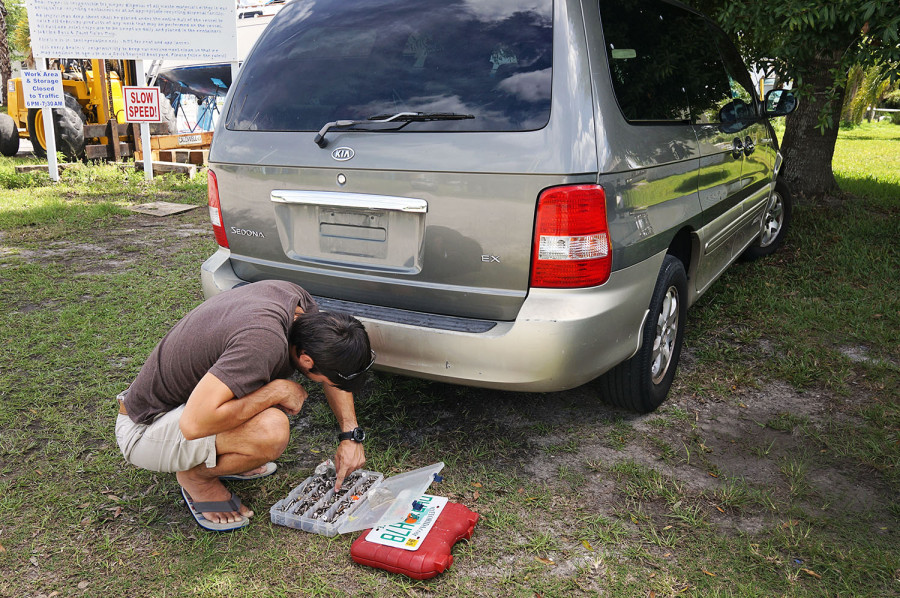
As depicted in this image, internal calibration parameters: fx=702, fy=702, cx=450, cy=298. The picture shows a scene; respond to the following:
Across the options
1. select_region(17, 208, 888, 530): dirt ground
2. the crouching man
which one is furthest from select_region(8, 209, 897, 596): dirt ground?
the crouching man

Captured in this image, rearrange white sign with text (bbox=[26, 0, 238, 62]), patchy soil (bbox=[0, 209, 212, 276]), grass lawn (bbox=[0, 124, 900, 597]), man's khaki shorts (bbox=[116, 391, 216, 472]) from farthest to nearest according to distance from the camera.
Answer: white sign with text (bbox=[26, 0, 238, 62]), patchy soil (bbox=[0, 209, 212, 276]), man's khaki shorts (bbox=[116, 391, 216, 472]), grass lawn (bbox=[0, 124, 900, 597])

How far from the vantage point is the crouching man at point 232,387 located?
90.4 inches

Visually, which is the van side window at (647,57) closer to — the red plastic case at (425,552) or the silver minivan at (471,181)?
the silver minivan at (471,181)

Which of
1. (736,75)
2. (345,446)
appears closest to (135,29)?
(736,75)

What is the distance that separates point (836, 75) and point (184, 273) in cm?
508

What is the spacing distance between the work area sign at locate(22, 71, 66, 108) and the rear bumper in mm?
8974

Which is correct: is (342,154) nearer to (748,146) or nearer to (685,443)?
(685,443)

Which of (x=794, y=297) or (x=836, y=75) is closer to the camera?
(x=836, y=75)

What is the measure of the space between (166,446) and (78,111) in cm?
1179

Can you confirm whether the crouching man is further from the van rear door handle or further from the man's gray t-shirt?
the van rear door handle

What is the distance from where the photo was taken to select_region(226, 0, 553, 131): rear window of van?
8.52ft

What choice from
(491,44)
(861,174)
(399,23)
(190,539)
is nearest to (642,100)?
(491,44)

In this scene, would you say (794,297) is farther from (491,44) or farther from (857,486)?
(491,44)

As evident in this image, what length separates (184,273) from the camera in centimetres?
579
